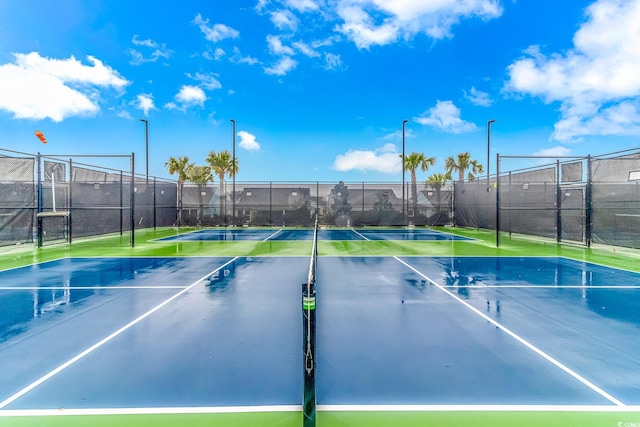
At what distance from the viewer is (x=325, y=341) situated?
4430 millimetres

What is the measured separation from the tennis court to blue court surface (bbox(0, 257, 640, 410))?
0.02m

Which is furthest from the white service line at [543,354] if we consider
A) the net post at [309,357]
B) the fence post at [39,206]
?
the fence post at [39,206]

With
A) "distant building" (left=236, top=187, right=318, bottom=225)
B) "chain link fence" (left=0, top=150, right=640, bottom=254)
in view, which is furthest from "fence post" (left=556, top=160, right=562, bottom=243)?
"distant building" (left=236, top=187, right=318, bottom=225)

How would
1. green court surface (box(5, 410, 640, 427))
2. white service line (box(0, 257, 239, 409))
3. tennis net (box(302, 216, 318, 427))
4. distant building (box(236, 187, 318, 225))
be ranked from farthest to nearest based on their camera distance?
distant building (box(236, 187, 318, 225)) → white service line (box(0, 257, 239, 409)) → green court surface (box(5, 410, 640, 427)) → tennis net (box(302, 216, 318, 427))

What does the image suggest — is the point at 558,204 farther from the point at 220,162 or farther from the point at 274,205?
the point at 220,162

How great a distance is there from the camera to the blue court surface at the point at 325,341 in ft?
10.6

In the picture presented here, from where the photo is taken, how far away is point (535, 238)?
17.8 m

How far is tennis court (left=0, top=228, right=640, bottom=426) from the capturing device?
2.98 meters

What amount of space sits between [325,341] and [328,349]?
241 mm

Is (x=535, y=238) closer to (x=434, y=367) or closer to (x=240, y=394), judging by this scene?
(x=434, y=367)

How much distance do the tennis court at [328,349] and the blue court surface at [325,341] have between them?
0.02 meters

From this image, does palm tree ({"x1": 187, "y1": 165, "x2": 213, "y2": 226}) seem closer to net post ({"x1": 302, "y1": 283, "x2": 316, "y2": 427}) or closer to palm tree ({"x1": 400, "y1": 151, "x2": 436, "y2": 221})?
palm tree ({"x1": 400, "y1": 151, "x2": 436, "y2": 221})

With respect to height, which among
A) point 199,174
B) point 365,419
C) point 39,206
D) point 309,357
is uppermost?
point 199,174

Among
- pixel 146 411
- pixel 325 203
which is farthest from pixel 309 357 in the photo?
pixel 325 203
